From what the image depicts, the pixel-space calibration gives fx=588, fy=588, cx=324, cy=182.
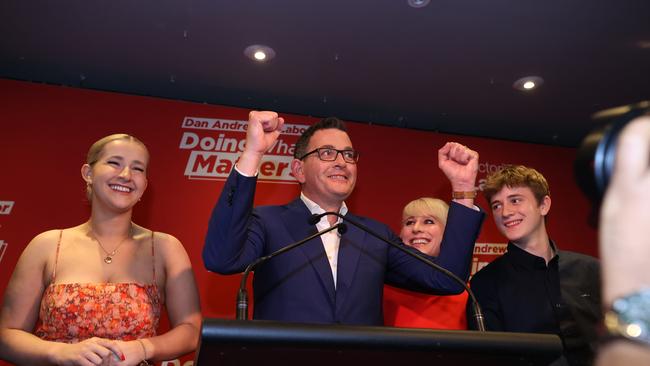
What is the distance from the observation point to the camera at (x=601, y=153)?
0.59 meters

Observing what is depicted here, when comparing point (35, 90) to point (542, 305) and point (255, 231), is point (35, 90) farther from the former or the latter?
point (542, 305)

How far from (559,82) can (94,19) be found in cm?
272

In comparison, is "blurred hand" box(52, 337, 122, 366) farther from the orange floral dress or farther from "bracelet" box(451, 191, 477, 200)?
"bracelet" box(451, 191, 477, 200)

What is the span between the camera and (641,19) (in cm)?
299

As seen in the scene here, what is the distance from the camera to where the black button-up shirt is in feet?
7.30

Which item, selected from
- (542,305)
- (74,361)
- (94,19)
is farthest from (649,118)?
(94,19)

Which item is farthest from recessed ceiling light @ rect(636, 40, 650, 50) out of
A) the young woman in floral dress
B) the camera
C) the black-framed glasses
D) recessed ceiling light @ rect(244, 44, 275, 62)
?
the camera

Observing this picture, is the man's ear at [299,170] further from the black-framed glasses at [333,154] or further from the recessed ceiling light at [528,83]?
the recessed ceiling light at [528,83]

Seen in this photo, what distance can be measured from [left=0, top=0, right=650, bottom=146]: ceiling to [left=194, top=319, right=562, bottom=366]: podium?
2030 mm

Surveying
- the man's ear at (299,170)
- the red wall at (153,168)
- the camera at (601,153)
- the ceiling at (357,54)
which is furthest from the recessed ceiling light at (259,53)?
the camera at (601,153)

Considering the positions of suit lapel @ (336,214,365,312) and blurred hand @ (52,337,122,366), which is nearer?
blurred hand @ (52,337,122,366)

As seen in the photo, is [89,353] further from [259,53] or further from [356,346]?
[259,53]

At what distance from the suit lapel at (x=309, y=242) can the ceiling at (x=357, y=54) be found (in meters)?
1.19

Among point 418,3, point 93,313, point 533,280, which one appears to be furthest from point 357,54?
point 93,313
